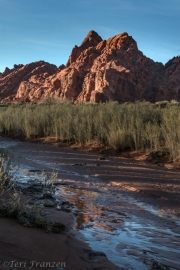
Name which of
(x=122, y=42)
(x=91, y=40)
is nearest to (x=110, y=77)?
(x=122, y=42)

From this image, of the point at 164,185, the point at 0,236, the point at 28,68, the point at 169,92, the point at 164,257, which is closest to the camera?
the point at 0,236

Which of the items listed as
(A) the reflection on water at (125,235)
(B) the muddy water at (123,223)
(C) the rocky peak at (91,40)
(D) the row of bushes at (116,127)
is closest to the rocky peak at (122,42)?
(C) the rocky peak at (91,40)

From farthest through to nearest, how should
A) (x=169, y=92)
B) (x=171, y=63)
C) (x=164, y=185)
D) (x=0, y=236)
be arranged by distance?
(x=171, y=63), (x=169, y=92), (x=164, y=185), (x=0, y=236)

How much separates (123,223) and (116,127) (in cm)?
956

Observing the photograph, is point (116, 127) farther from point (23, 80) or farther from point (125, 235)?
point (23, 80)

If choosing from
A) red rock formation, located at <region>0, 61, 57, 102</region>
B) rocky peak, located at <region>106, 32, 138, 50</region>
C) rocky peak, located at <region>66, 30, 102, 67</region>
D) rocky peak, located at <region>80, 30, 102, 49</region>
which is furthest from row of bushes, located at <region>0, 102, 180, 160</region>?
rocky peak, located at <region>80, 30, 102, 49</region>

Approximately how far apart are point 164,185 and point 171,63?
55.5 meters

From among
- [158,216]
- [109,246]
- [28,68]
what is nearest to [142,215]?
[158,216]

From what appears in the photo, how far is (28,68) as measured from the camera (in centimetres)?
9256

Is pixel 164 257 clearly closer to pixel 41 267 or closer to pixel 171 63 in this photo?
pixel 41 267

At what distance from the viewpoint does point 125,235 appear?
17.0ft

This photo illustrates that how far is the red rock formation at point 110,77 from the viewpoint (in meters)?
55.1

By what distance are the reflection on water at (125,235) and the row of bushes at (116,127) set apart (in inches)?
210

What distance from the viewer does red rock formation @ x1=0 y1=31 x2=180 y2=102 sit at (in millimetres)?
55134
